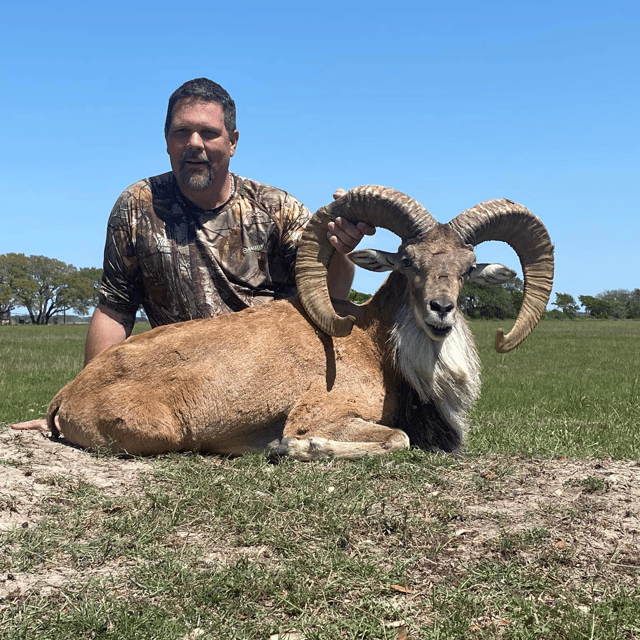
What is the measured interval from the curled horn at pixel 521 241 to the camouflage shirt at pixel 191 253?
2709mm

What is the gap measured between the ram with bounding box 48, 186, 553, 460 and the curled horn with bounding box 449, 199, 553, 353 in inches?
0.7

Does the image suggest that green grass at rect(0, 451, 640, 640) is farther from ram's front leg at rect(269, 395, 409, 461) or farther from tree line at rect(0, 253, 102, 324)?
tree line at rect(0, 253, 102, 324)

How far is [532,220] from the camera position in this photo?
759 cm

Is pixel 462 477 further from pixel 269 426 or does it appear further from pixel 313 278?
pixel 313 278

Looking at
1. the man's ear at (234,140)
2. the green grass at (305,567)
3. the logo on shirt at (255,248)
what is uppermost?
the man's ear at (234,140)

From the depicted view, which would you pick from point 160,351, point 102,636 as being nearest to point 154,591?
point 102,636

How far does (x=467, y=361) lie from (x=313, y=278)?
1795mm

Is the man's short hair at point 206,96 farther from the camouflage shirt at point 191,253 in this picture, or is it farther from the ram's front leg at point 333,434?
the ram's front leg at point 333,434

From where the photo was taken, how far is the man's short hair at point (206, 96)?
29.5ft

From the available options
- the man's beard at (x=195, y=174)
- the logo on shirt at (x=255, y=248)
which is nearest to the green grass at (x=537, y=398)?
the logo on shirt at (x=255, y=248)

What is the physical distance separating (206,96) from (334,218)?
9.05 ft

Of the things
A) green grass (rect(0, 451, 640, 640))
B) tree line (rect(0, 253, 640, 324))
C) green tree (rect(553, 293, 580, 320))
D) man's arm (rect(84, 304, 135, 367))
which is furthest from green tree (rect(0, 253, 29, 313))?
green grass (rect(0, 451, 640, 640))

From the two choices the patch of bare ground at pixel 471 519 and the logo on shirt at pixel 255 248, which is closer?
the patch of bare ground at pixel 471 519

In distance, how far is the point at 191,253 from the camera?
891 cm
